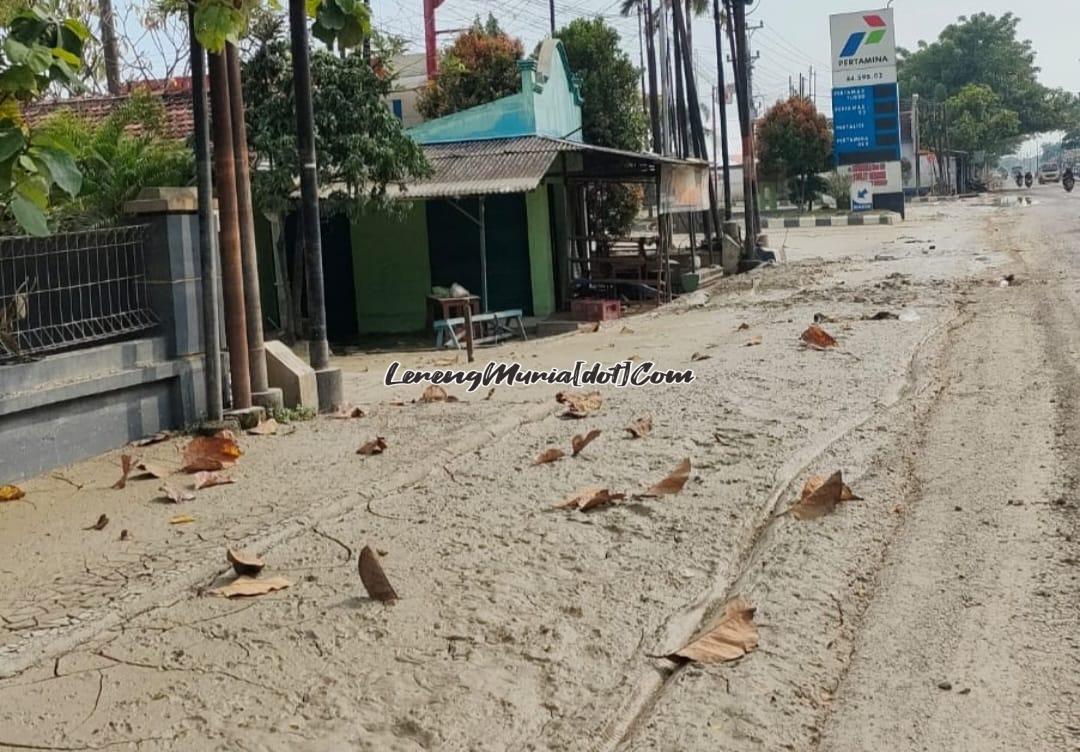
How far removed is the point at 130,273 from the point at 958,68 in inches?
3912

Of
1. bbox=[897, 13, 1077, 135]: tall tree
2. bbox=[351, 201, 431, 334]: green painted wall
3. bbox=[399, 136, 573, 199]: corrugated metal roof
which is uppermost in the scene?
bbox=[897, 13, 1077, 135]: tall tree

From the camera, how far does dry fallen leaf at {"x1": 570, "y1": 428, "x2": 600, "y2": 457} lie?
25.4 ft

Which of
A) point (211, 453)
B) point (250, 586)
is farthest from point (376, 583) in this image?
point (211, 453)

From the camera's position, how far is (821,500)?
→ 6422mm

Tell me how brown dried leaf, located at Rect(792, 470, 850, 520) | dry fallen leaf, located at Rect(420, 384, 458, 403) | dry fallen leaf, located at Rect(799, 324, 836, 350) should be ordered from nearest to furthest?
brown dried leaf, located at Rect(792, 470, 850, 520) < dry fallen leaf, located at Rect(420, 384, 458, 403) < dry fallen leaf, located at Rect(799, 324, 836, 350)

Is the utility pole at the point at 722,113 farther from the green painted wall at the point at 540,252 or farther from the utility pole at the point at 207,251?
the utility pole at the point at 207,251

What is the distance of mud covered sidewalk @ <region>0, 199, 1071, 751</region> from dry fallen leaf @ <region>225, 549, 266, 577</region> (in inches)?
3.1

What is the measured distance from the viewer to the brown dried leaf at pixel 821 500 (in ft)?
20.7

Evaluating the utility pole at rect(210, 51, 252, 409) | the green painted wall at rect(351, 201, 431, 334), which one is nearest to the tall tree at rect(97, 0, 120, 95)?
the green painted wall at rect(351, 201, 431, 334)

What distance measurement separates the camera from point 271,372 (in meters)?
9.61

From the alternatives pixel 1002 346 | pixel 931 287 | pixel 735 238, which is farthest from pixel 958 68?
pixel 1002 346

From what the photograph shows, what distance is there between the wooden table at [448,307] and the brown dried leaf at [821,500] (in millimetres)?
8808

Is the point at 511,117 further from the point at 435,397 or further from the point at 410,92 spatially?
the point at 435,397

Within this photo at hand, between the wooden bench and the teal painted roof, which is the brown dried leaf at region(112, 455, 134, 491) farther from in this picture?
the teal painted roof
